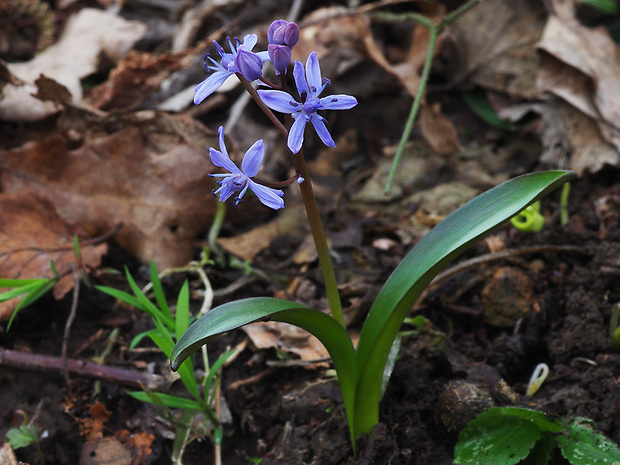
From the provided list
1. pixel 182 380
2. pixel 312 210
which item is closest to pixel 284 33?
pixel 312 210

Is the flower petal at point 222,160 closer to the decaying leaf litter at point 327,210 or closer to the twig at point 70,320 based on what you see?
the decaying leaf litter at point 327,210

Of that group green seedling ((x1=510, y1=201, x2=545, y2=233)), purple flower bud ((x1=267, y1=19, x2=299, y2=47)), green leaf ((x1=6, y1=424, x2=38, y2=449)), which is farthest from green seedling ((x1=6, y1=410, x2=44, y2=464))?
green seedling ((x1=510, y1=201, x2=545, y2=233))

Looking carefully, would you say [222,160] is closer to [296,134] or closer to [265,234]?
[296,134]

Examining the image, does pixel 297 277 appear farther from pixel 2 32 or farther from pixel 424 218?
pixel 2 32

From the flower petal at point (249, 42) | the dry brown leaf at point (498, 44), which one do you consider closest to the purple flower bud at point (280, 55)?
the flower petal at point (249, 42)

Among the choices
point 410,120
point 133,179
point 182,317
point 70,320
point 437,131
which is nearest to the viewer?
point 182,317

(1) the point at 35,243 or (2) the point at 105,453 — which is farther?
(1) the point at 35,243
